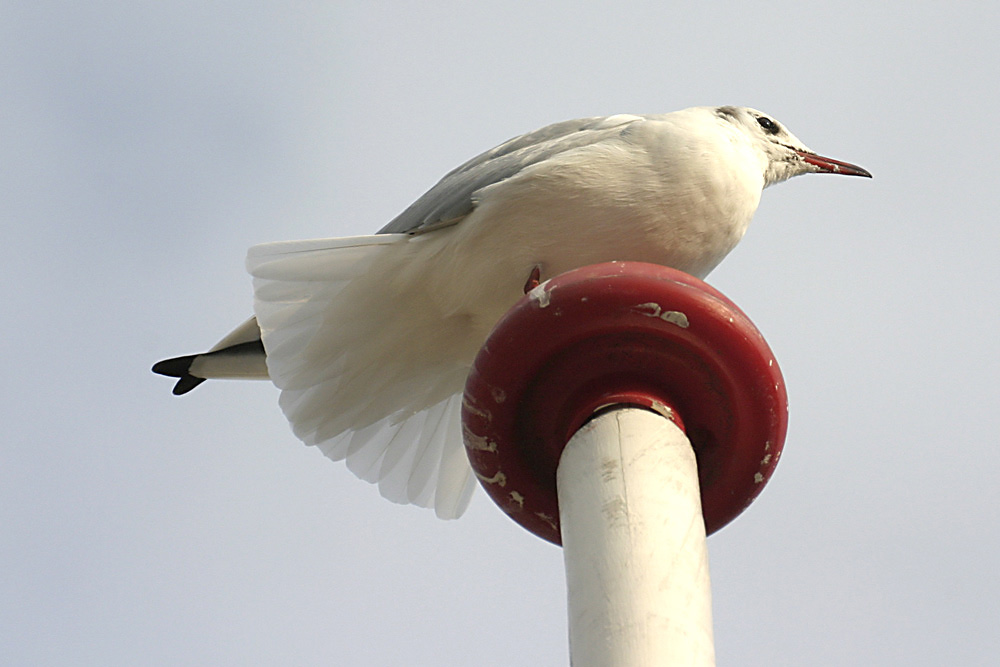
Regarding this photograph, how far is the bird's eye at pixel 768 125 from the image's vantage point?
16.1 feet

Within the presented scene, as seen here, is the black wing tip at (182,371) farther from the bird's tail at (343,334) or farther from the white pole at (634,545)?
the white pole at (634,545)

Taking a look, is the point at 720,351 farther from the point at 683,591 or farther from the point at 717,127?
the point at 717,127

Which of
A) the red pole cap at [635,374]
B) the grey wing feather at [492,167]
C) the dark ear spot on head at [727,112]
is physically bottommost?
the red pole cap at [635,374]

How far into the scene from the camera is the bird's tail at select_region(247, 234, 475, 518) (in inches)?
167

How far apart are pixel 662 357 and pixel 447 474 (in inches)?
82.0

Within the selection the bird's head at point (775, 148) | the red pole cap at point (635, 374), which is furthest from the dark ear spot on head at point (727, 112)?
the red pole cap at point (635, 374)

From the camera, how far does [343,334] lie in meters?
4.29

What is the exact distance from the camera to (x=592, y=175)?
3.90 meters

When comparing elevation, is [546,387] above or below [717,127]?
below

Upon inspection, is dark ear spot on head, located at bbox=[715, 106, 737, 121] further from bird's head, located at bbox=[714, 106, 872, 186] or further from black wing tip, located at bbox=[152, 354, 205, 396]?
black wing tip, located at bbox=[152, 354, 205, 396]

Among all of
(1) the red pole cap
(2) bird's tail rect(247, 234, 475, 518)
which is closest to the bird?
(2) bird's tail rect(247, 234, 475, 518)

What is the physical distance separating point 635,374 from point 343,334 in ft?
5.12

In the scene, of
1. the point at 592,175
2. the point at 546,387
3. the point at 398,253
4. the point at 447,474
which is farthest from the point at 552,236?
the point at 447,474

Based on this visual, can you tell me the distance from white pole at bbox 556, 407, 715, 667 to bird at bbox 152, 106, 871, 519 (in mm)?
1123
